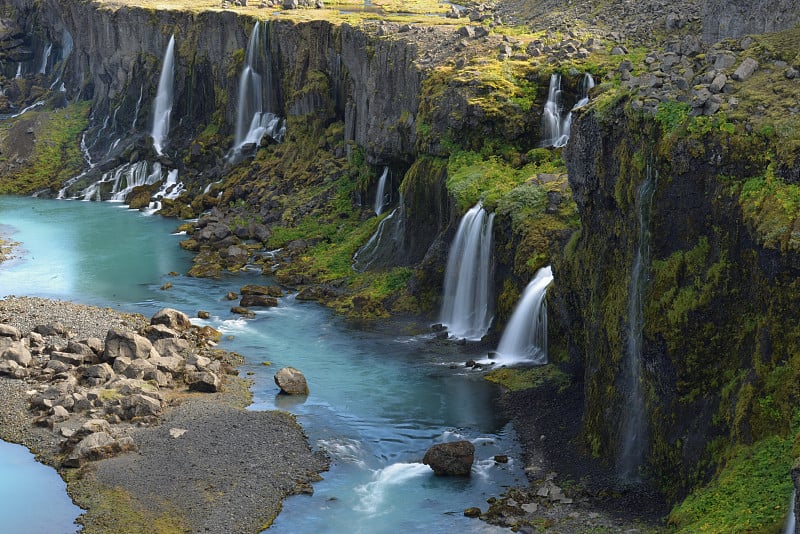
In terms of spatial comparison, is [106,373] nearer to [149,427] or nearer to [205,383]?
[205,383]

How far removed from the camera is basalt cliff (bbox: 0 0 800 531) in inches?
1019

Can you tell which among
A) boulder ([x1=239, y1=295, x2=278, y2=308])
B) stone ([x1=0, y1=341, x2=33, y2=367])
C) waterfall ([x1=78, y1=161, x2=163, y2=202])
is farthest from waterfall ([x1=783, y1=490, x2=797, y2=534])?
waterfall ([x1=78, y1=161, x2=163, y2=202])

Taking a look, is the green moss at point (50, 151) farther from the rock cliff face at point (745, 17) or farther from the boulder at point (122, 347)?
the rock cliff face at point (745, 17)

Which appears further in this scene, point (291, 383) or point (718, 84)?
point (291, 383)

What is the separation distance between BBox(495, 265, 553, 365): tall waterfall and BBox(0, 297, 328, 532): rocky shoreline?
9322mm

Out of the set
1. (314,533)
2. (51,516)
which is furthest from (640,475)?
(51,516)

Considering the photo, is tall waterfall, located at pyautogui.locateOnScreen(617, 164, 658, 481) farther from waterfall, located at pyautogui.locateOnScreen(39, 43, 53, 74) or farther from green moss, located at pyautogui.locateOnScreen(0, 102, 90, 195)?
waterfall, located at pyautogui.locateOnScreen(39, 43, 53, 74)

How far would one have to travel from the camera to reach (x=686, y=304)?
2703 centimetres

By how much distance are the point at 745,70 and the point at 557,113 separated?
1980 centimetres

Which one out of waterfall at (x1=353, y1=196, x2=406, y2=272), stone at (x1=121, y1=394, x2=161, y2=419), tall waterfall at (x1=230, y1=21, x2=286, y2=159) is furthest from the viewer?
tall waterfall at (x1=230, y1=21, x2=286, y2=159)

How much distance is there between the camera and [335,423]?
35.0 m

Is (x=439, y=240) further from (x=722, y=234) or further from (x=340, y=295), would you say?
(x=722, y=234)

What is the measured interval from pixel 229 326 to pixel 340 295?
588 cm

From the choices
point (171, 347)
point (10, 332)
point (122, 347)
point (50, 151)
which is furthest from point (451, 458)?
point (50, 151)
